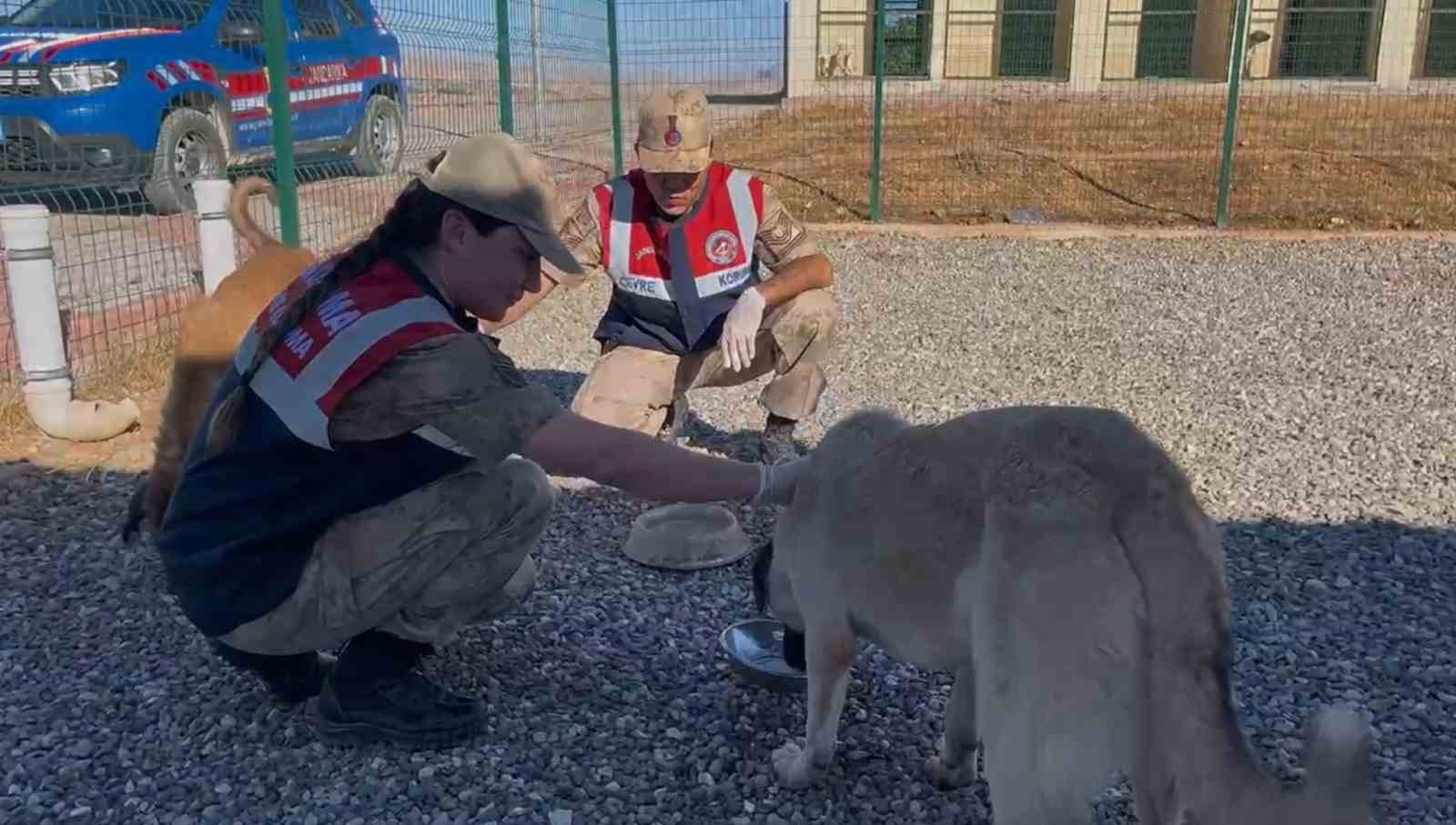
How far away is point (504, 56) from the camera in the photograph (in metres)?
9.72

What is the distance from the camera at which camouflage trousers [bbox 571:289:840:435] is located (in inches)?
206

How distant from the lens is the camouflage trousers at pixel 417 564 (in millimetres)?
3146

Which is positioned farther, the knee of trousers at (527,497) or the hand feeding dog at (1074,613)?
the knee of trousers at (527,497)

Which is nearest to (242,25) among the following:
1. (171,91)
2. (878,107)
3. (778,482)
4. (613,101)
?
(171,91)

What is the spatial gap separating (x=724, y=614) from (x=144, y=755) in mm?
1821

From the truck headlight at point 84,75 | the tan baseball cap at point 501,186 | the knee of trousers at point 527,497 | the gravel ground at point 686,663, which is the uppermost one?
the truck headlight at point 84,75

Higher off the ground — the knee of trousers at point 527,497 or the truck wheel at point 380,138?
the truck wheel at point 380,138

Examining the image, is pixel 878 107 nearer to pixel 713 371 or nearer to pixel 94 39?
pixel 94 39

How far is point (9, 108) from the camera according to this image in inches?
290

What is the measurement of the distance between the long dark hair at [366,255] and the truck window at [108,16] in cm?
569

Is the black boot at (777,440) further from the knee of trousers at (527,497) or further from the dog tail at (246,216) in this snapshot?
the dog tail at (246,216)

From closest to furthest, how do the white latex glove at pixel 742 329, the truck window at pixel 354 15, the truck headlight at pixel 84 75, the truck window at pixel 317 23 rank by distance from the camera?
1. the white latex glove at pixel 742 329
2. the truck headlight at pixel 84 75
3. the truck window at pixel 317 23
4. the truck window at pixel 354 15

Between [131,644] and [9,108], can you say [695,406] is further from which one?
[9,108]

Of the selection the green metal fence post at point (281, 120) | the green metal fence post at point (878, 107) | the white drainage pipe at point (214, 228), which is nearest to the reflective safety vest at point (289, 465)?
the white drainage pipe at point (214, 228)
